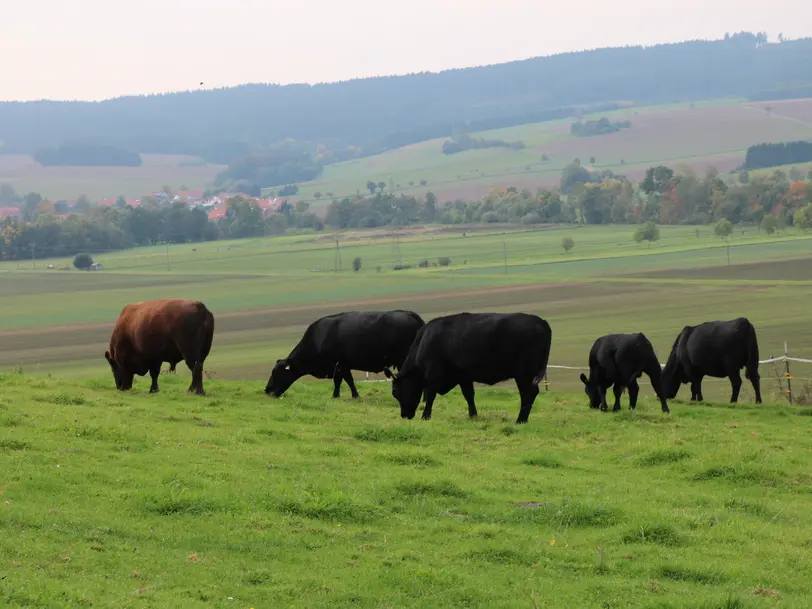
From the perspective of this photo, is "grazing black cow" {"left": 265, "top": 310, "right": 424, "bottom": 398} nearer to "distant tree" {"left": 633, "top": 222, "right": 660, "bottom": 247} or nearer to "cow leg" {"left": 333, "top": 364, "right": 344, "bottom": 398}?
"cow leg" {"left": 333, "top": 364, "right": 344, "bottom": 398}

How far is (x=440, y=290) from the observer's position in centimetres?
10525

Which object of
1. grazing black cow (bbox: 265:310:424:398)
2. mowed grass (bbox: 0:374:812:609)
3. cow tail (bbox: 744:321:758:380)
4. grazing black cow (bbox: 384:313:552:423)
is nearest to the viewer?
mowed grass (bbox: 0:374:812:609)

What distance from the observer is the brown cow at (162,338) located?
24609mm

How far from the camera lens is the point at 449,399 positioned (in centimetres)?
2612

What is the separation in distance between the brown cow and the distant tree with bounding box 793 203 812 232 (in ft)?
465

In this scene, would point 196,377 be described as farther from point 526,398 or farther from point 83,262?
point 83,262

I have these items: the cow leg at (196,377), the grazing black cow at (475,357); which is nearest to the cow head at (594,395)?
the grazing black cow at (475,357)

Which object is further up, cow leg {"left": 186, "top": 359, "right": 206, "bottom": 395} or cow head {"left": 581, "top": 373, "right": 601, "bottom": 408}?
cow leg {"left": 186, "top": 359, "right": 206, "bottom": 395}

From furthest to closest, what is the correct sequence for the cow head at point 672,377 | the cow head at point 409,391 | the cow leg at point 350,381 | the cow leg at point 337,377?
the cow head at point 672,377 → the cow leg at point 337,377 → the cow leg at point 350,381 → the cow head at point 409,391

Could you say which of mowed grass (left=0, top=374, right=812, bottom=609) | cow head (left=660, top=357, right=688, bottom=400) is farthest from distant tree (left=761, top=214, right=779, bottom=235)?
mowed grass (left=0, top=374, right=812, bottom=609)

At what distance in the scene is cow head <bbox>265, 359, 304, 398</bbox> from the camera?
26047 millimetres

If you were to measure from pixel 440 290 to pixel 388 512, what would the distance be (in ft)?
301

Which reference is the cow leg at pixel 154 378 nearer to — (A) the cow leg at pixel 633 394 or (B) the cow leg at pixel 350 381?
(B) the cow leg at pixel 350 381

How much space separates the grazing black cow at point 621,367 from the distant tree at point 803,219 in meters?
139
